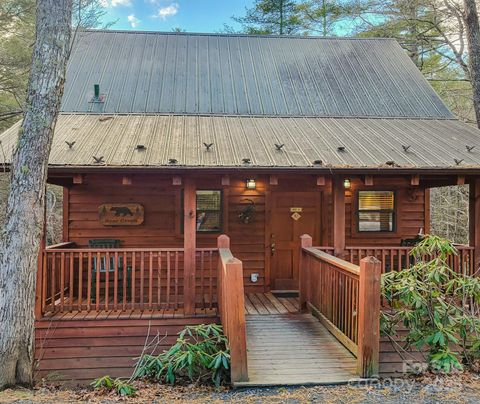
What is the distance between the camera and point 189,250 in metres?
5.54

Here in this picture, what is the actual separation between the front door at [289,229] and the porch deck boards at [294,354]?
1.85 metres

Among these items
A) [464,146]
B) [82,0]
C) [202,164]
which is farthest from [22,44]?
[464,146]

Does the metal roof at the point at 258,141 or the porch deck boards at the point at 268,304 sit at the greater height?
the metal roof at the point at 258,141

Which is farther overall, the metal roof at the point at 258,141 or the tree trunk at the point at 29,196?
the metal roof at the point at 258,141

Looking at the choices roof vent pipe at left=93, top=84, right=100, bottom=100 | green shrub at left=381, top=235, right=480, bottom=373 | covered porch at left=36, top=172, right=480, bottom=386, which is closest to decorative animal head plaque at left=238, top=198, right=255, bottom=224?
covered porch at left=36, top=172, right=480, bottom=386

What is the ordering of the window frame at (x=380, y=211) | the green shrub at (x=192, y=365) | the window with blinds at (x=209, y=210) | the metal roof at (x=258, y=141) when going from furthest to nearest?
the window frame at (x=380, y=211)
the window with blinds at (x=209, y=210)
the metal roof at (x=258, y=141)
the green shrub at (x=192, y=365)

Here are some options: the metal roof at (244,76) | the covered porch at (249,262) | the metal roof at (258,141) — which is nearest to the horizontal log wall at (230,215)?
the covered porch at (249,262)

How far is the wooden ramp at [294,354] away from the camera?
3.96 meters

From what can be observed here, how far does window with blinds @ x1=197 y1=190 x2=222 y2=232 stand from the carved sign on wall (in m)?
1.12

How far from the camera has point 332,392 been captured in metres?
3.74

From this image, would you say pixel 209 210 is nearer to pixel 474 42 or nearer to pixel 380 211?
pixel 380 211

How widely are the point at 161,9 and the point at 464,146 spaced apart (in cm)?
1379

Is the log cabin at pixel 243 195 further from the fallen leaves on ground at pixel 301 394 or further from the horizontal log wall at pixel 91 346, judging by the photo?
the fallen leaves on ground at pixel 301 394

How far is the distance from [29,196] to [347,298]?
385 centimetres
